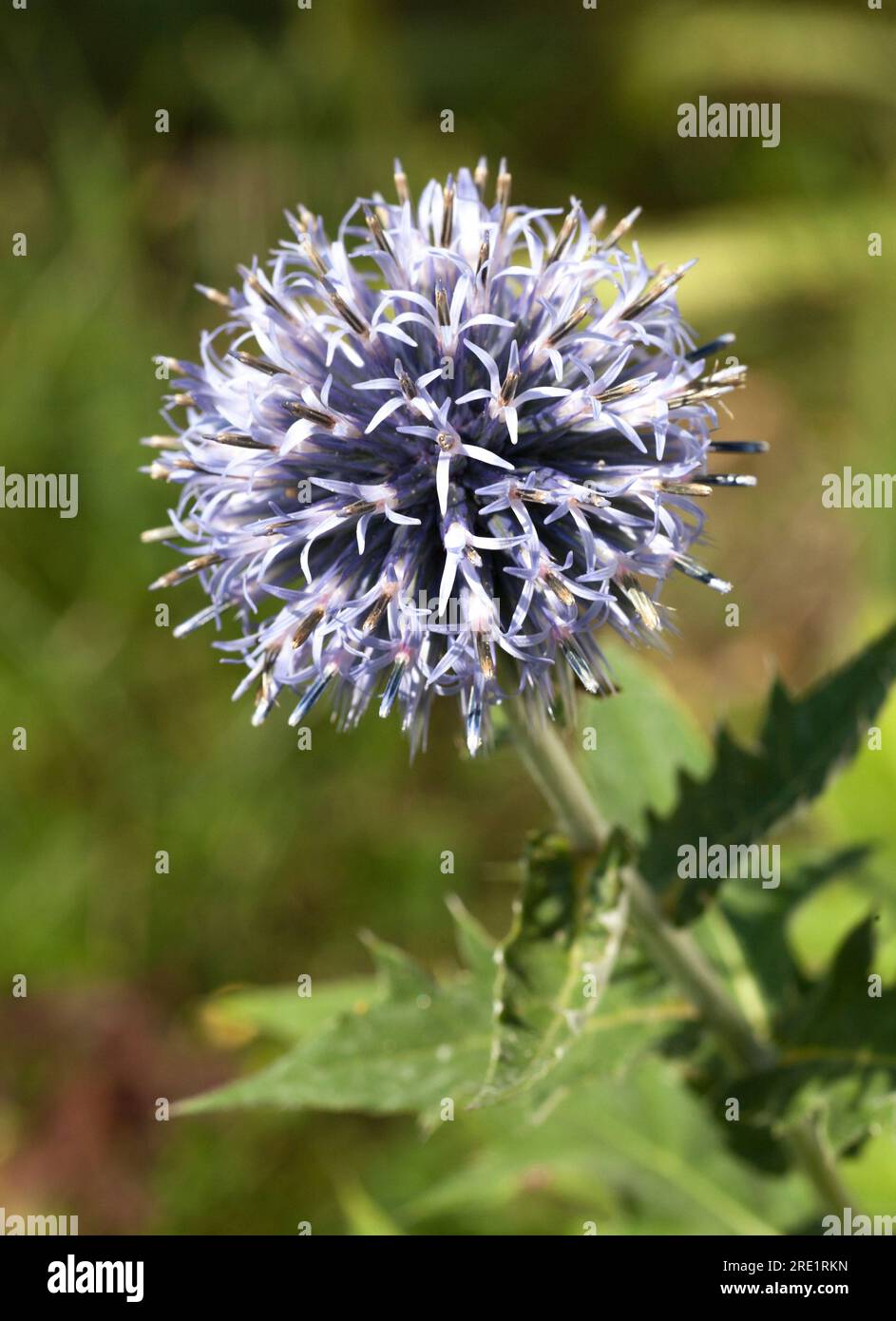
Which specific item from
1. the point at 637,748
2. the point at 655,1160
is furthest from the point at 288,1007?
the point at 637,748

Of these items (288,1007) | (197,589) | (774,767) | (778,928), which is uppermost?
(197,589)

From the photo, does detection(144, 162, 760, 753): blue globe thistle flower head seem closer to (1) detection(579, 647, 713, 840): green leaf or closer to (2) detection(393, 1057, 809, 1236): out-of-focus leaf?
(1) detection(579, 647, 713, 840): green leaf

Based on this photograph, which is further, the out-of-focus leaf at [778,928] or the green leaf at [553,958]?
the out-of-focus leaf at [778,928]

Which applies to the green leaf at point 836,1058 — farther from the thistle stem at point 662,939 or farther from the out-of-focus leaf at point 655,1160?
the out-of-focus leaf at point 655,1160

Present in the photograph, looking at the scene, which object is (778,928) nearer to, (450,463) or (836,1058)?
(836,1058)

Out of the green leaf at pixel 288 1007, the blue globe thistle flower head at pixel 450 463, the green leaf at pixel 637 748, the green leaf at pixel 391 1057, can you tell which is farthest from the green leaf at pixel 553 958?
the green leaf at pixel 288 1007

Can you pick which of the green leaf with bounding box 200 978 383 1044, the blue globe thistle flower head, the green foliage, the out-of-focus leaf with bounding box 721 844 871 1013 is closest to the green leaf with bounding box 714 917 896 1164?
the green foliage
